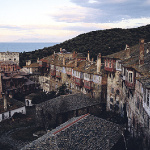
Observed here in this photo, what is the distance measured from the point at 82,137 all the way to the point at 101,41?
4107 inches

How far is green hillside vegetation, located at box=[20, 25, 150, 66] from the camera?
357 ft

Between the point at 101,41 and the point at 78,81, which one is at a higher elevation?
the point at 101,41

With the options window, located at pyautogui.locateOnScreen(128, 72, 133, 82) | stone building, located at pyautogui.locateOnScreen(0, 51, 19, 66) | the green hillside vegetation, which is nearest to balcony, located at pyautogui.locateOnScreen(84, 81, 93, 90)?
window, located at pyautogui.locateOnScreen(128, 72, 133, 82)

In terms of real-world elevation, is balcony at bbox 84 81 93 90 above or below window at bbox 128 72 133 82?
below

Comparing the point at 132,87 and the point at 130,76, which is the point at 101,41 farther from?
the point at 132,87

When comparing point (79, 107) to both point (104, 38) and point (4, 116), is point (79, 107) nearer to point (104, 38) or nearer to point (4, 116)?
point (4, 116)

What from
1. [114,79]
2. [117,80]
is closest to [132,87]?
[117,80]

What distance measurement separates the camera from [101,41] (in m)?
127

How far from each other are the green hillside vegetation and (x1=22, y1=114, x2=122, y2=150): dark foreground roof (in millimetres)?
71281

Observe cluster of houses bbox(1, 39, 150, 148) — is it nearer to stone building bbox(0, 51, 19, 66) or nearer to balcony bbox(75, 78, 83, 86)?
balcony bbox(75, 78, 83, 86)

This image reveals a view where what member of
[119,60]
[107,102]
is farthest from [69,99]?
[119,60]

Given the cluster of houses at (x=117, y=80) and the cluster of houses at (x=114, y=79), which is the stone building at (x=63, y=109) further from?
the cluster of houses at (x=117, y=80)

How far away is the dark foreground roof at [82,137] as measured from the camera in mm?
25375

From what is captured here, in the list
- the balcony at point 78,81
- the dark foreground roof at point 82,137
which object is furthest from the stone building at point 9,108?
the dark foreground roof at point 82,137
